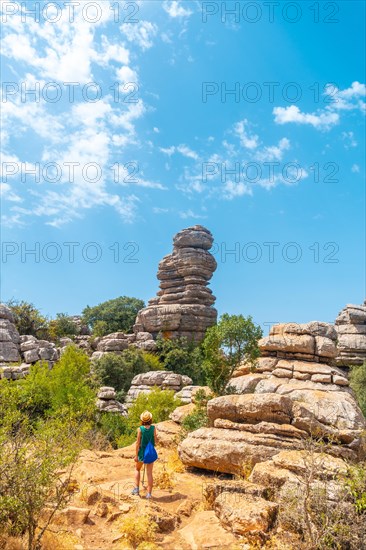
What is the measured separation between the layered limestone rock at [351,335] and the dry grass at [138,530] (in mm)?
30760

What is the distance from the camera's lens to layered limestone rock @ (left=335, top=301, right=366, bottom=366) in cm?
3491

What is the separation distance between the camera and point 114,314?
2386 inches

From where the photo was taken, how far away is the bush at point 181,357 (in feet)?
135

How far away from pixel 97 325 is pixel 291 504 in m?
51.4

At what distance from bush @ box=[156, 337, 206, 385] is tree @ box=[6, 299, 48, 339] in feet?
47.3

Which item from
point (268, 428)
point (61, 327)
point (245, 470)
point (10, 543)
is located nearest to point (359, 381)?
point (268, 428)

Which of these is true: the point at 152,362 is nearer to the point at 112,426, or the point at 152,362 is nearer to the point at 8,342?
the point at 8,342

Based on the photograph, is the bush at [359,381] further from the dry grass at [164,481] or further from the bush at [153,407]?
the dry grass at [164,481]

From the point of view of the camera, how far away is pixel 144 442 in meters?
9.04

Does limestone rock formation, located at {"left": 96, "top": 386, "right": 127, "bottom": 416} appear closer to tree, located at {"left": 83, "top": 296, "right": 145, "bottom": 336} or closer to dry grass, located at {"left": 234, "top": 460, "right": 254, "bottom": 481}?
dry grass, located at {"left": 234, "top": 460, "right": 254, "bottom": 481}

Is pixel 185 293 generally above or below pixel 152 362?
above

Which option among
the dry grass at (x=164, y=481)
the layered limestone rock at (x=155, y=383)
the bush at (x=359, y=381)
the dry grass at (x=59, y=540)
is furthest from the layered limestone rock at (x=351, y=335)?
the dry grass at (x=59, y=540)

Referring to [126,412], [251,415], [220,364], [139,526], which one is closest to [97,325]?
[126,412]

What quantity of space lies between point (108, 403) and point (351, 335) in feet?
75.2
